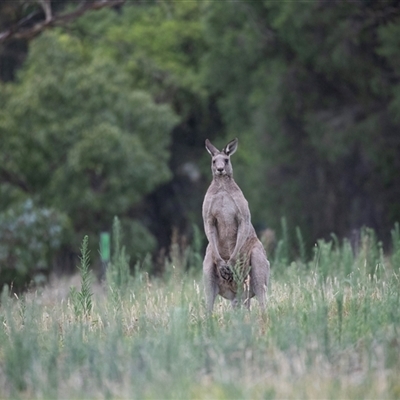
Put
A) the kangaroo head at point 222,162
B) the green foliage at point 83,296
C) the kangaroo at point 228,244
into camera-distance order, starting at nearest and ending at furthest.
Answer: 1. the green foliage at point 83,296
2. the kangaroo at point 228,244
3. the kangaroo head at point 222,162

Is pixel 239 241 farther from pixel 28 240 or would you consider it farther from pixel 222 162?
pixel 28 240

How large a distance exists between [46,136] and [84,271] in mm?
20377

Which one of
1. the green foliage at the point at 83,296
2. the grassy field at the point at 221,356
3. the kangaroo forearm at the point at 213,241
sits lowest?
the grassy field at the point at 221,356

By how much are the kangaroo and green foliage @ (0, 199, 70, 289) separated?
44.2 ft

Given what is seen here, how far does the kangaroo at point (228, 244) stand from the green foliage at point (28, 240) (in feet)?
44.2

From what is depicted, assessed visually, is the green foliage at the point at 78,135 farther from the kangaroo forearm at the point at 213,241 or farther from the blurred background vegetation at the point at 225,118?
the kangaroo forearm at the point at 213,241

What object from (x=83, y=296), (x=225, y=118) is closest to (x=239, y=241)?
(x=83, y=296)

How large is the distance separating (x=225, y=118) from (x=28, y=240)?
1110 centimetres

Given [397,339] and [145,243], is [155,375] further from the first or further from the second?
[145,243]

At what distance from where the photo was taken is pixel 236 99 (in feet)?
105

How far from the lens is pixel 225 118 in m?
32.9

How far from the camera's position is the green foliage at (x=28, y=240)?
22750 mm

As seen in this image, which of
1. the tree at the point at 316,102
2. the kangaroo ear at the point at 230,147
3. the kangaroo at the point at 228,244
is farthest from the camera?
the tree at the point at 316,102

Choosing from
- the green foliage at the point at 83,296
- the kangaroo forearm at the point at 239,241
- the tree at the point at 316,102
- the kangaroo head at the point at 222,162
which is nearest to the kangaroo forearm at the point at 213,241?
the kangaroo forearm at the point at 239,241
